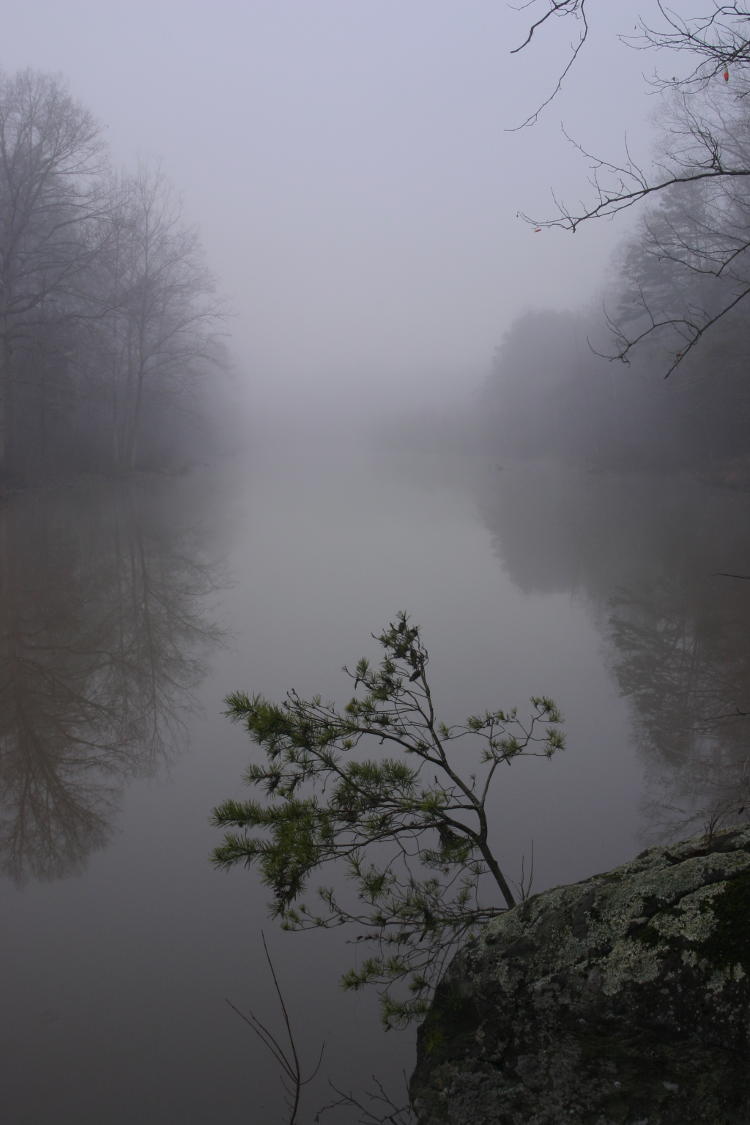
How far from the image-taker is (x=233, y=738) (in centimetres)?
587

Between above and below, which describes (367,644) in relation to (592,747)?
above

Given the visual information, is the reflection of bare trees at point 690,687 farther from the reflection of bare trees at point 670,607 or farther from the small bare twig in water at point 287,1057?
the small bare twig in water at point 287,1057

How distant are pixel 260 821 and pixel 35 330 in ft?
83.6

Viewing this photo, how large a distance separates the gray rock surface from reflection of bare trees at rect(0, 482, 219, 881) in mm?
2740

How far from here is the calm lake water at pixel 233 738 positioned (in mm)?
2938

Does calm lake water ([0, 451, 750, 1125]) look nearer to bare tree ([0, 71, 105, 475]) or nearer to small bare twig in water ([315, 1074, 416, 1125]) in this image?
small bare twig in water ([315, 1074, 416, 1125])

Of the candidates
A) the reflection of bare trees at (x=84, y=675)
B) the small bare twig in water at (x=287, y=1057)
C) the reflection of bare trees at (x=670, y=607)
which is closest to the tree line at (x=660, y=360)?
the reflection of bare trees at (x=670, y=607)

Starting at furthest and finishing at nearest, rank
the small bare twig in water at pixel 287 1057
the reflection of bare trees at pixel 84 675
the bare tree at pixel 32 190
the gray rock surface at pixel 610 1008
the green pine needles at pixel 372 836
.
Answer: the bare tree at pixel 32 190 < the reflection of bare trees at pixel 84 675 < the green pine needles at pixel 372 836 < the small bare twig in water at pixel 287 1057 < the gray rock surface at pixel 610 1008

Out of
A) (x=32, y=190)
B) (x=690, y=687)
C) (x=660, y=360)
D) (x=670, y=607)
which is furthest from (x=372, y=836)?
(x=660, y=360)

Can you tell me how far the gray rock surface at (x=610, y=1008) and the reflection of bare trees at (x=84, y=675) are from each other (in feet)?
8.99

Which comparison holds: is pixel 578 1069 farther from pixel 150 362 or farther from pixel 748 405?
pixel 150 362

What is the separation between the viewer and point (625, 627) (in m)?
8.87

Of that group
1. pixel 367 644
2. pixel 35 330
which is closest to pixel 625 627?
pixel 367 644

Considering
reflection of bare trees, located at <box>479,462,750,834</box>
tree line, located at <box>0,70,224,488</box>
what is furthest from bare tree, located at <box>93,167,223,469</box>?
reflection of bare trees, located at <box>479,462,750,834</box>
